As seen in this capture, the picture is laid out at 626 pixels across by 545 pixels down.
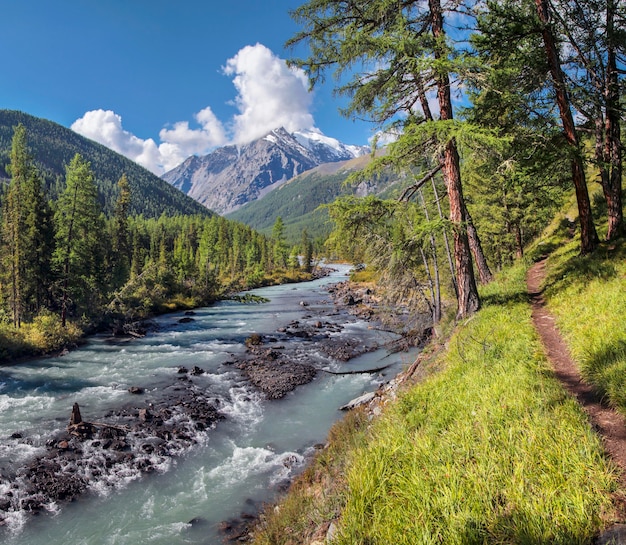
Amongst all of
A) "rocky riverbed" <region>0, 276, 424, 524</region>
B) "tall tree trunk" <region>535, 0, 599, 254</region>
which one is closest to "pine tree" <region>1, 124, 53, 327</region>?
"rocky riverbed" <region>0, 276, 424, 524</region>

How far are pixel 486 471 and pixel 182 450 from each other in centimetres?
1264

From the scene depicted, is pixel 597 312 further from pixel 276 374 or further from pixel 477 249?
pixel 276 374

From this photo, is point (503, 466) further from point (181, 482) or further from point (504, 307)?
point (181, 482)

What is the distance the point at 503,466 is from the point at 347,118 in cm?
1021

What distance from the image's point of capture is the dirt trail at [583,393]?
4.04 meters

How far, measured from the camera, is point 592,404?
16.8 ft

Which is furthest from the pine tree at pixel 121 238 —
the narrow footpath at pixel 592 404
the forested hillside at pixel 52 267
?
the narrow footpath at pixel 592 404

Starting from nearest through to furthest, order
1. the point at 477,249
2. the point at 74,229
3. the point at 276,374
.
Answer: the point at 477,249, the point at 276,374, the point at 74,229

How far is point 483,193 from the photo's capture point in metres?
25.8

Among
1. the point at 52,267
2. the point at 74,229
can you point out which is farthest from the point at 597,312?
the point at 52,267

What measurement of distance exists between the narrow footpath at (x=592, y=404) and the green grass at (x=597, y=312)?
0.47 feet

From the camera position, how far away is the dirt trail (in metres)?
4.04

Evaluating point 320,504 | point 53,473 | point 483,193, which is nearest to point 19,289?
point 53,473

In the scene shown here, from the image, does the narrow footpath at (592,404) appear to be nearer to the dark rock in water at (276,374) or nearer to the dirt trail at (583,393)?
the dirt trail at (583,393)
